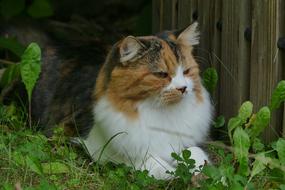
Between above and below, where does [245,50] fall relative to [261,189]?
above

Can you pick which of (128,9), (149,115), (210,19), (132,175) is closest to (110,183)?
(132,175)

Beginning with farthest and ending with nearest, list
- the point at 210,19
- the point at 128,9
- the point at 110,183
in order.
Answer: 1. the point at 128,9
2. the point at 210,19
3. the point at 110,183

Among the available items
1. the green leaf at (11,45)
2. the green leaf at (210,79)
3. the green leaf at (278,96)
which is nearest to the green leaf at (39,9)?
the green leaf at (11,45)

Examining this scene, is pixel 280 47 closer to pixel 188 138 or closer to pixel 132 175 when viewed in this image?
pixel 188 138

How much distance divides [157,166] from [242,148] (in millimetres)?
517

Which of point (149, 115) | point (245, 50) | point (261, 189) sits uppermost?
point (245, 50)

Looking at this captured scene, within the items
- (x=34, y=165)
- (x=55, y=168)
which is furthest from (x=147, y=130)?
(x=34, y=165)

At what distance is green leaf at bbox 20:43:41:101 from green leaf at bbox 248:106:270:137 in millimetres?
1401

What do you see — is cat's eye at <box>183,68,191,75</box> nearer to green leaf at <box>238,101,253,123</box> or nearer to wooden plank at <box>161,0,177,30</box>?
green leaf at <box>238,101,253,123</box>

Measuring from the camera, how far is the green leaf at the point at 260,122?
3.95 meters

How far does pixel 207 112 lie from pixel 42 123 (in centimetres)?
123

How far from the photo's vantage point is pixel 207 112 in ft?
14.1

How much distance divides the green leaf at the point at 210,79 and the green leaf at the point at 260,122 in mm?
554

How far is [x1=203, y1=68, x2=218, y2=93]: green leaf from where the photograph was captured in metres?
4.52
